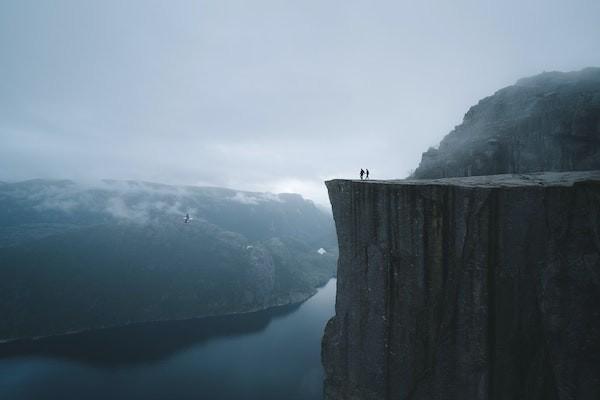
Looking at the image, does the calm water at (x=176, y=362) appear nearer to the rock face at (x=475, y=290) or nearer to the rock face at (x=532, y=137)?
the rock face at (x=532, y=137)

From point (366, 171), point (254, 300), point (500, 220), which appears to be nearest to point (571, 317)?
point (500, 220)

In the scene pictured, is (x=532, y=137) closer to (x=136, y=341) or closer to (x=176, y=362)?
(x=176, y=362)

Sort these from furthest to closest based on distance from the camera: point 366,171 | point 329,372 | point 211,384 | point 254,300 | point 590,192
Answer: point 254,300 < point 211,384 < point 366,171 < point 329,372 < point 590,192

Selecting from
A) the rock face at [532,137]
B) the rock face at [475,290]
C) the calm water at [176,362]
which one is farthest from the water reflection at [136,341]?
the rock face at [532,137]

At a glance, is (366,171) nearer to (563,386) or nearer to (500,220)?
(500,220)

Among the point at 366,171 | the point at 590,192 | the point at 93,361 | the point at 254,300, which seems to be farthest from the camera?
the point at 254,300

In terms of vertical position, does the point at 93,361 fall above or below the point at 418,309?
below
